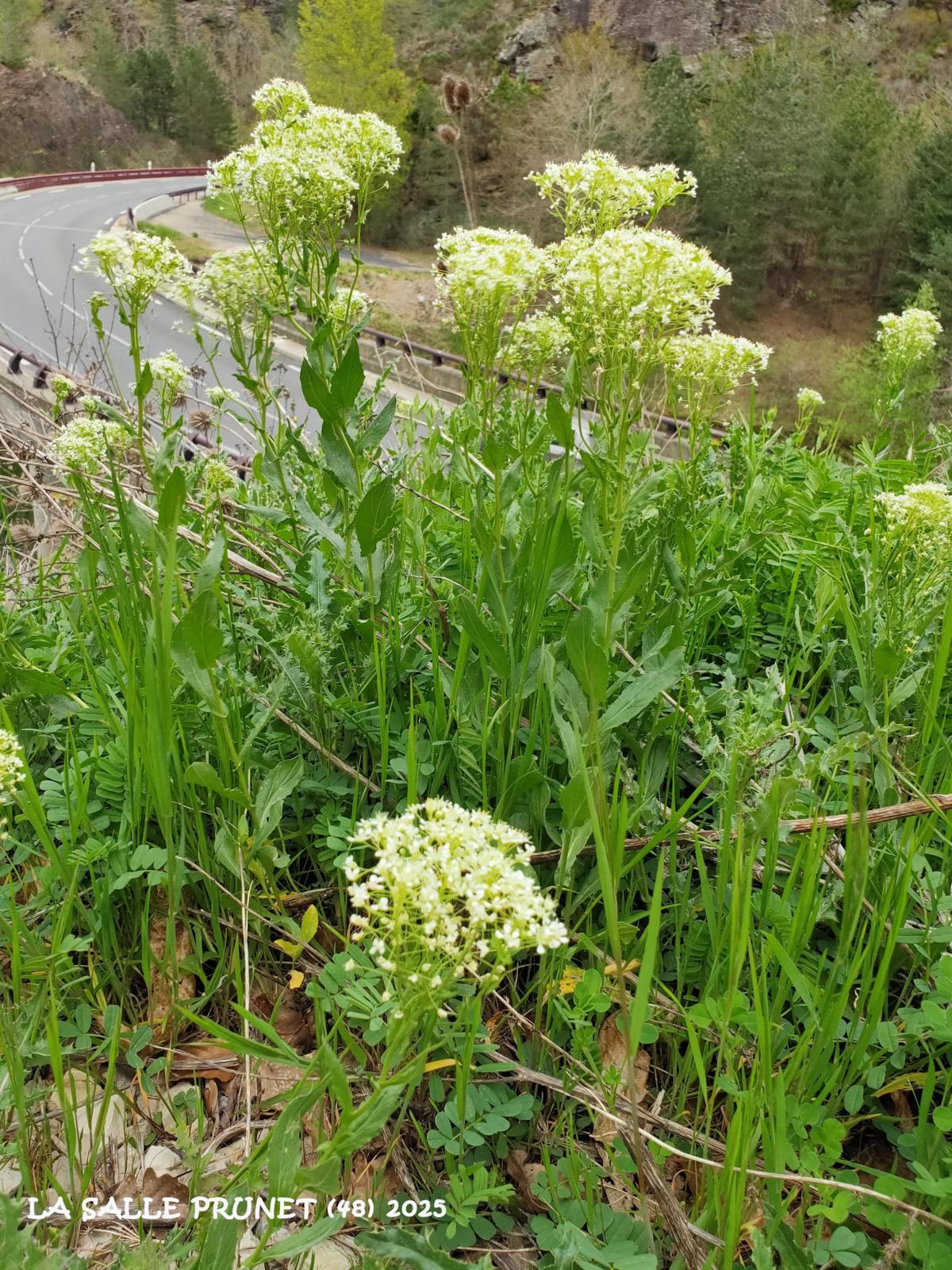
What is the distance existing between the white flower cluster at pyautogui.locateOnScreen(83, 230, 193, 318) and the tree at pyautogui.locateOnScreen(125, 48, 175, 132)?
56.4m

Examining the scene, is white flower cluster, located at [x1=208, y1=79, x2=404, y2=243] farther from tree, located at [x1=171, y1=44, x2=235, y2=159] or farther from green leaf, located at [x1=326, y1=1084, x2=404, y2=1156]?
tree, located at [x1=171, y1=44, x2=235, y2=159]

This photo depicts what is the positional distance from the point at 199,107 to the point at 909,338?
55031mm

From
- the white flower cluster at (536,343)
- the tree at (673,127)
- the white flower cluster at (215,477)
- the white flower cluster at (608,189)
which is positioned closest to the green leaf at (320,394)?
the white flower cluster at (215,477)

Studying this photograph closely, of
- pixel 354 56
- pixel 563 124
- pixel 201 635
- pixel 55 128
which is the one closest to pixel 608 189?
pixel 201 635

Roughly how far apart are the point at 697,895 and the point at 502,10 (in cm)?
5560

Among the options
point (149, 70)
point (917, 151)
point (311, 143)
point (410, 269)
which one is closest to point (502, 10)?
point (149, 70)

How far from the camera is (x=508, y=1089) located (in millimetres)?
1247

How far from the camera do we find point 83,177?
3925cm

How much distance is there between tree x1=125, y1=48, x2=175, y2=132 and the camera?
4656cm

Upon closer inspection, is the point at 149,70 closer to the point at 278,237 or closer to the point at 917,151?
the point at 917,151

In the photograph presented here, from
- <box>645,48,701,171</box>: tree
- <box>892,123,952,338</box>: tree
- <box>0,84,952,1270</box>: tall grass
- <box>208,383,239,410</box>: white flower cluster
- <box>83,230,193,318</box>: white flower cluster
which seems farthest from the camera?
<box>645,48,701,171</box>: tree

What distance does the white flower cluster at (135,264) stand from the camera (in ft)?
6.16

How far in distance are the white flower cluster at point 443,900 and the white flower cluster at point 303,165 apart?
1404mm

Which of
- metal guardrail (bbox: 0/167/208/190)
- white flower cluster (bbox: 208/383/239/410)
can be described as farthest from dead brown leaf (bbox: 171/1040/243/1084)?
metal guardrail (bbox: 0/167/208/190)
